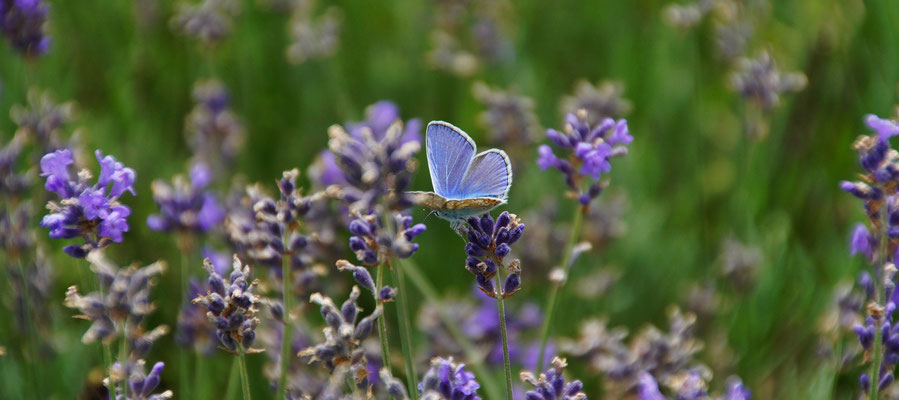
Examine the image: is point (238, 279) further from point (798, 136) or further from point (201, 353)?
point (798, 136)

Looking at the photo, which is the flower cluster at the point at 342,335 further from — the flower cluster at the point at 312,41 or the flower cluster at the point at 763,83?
the flower cluster at the point at 312,41

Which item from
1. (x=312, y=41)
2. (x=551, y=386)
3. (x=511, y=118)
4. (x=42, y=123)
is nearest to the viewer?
(x=551, y=386)

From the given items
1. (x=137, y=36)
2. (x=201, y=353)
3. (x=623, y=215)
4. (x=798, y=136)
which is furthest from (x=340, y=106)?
(x=798, y=136)

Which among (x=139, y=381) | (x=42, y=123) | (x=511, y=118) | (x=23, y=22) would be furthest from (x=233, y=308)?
(x=511, y=118)

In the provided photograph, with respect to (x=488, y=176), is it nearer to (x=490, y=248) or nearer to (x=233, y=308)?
(x=490, y=248)

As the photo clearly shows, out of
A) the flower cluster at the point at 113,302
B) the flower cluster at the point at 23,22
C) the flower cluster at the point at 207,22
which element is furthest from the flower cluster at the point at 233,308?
the flower cluster at the point at 207,22

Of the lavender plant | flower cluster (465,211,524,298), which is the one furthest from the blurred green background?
flower cluster (465,211,524,298)
